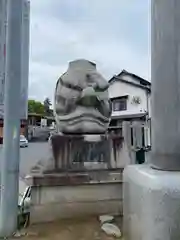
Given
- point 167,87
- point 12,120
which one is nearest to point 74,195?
point 12,120

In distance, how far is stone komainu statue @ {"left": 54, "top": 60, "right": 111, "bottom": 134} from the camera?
4477 mm

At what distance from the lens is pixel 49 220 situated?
387cm

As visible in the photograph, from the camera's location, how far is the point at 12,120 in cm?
362

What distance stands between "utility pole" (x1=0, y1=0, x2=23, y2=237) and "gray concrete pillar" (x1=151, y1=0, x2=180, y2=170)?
1.93 meters

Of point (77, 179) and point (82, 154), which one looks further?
point (82, 154)

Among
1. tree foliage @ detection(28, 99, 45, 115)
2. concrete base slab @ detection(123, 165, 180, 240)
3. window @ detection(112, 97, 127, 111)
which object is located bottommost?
concrete base slab @ detection(123, 165, 180, 240)

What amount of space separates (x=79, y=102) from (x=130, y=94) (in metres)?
→ 18.3

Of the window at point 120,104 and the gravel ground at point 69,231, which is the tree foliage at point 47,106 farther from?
the gravel ground at point 69,231

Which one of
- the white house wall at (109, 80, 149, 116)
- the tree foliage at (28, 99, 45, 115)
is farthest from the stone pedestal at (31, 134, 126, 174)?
the tree foliage at (28, 99, 45, 115)

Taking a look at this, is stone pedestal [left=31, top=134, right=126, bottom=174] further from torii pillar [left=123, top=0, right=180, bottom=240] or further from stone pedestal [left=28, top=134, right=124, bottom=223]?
torii pillar [left=123, top=0, right=180, bottom=240]

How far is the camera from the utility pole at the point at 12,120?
3.54m

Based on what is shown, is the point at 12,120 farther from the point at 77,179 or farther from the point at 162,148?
the point at 162,148

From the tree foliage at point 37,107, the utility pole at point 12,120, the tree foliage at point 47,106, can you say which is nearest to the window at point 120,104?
the tree foliage at point 47,106

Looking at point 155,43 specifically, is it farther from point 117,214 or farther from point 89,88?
point 117,214
